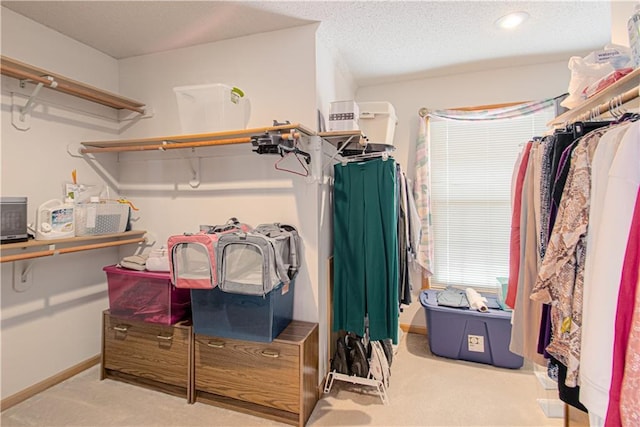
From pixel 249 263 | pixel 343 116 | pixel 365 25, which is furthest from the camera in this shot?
pixel 365 25

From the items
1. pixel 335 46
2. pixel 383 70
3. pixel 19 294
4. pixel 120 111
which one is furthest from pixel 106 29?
pixel 383 70

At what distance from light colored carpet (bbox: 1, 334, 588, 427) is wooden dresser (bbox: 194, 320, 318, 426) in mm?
73

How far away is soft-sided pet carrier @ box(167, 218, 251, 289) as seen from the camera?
1.73 meters

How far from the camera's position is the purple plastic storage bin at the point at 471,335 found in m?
2.45

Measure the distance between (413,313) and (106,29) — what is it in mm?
3449

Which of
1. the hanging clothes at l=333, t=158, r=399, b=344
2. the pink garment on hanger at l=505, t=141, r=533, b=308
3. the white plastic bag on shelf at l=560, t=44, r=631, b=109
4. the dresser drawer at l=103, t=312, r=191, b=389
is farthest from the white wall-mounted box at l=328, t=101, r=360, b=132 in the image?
the dresser drawer at l=103, t=312, r=191, b=389

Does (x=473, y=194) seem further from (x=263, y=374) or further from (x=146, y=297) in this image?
(x=146, y=297)

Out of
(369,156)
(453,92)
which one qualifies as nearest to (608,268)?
(369,156)

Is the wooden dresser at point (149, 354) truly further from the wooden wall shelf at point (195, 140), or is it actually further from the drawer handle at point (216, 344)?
the wooden wall shelf at point (195, 140)

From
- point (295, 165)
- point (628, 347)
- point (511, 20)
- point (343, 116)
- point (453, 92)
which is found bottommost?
point (628, 347)

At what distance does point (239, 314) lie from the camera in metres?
1.86

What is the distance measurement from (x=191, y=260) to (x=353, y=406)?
1348mm

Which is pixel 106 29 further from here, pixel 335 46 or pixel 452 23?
pixel 452 23

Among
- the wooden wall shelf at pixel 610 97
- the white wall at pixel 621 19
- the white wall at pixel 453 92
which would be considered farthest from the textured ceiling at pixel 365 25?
the wooden wall shelf at pixel 610 97
